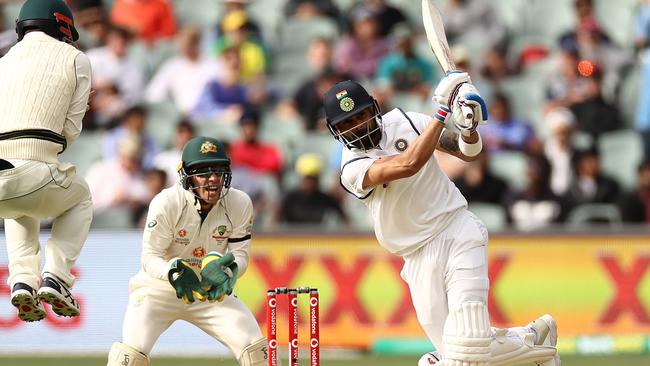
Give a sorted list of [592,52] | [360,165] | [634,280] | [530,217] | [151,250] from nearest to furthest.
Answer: [360,165]
[151,250]
[634,280]
[530,217]
[592,52]

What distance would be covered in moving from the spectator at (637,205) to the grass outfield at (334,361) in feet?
5.94

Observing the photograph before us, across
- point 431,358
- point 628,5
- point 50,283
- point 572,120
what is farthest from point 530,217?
point 50,283

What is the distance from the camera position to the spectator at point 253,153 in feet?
44.2

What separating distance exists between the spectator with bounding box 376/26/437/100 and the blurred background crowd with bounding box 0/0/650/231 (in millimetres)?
18

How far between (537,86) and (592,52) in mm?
711

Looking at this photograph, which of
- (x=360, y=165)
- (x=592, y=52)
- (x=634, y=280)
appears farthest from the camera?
(x=592, y=52)

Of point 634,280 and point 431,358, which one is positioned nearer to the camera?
point 431,358

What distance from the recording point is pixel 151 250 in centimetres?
822

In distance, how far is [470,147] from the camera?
7727 mm

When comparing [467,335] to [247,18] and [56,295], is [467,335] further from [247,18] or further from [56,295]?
[247,18]

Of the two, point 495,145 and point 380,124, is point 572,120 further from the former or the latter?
point 380,124

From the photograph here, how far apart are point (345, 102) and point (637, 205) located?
6.07 m

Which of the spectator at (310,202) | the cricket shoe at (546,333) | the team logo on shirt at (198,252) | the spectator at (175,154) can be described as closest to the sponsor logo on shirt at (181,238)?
the team logo on shirt at (198,252)

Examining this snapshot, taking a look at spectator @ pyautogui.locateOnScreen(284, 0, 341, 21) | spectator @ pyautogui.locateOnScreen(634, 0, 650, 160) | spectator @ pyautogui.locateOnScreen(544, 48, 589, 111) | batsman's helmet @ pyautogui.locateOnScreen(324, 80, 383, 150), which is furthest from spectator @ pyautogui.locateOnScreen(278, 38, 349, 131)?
batsman's helmet @ pyautogui.locateOnScreen(324, 80, 383, 150)
